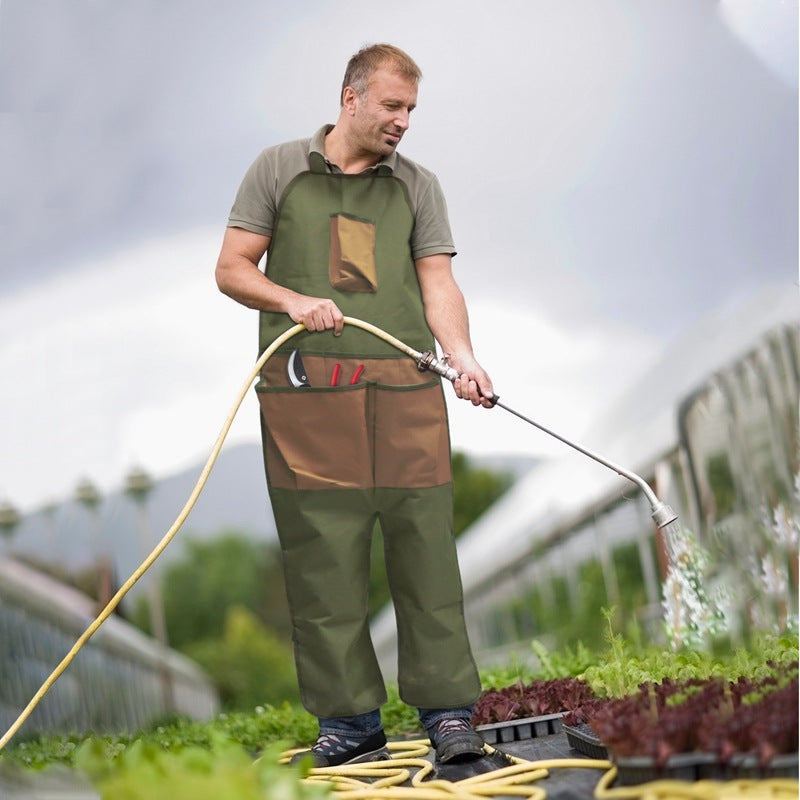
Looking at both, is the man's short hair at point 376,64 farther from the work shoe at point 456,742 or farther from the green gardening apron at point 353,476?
the work shoe at point 456,742

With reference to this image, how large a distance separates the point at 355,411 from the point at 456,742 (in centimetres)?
74

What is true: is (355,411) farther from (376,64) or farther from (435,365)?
(376,64)

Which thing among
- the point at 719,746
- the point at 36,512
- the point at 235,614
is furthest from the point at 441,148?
the point at 235,614

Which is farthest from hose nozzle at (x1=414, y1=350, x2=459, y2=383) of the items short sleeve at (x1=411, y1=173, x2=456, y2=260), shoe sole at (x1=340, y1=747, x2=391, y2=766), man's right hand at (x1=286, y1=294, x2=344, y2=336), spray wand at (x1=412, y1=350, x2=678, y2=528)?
shoe sole at (x1=340, y1=747, x2=391, y2=766)

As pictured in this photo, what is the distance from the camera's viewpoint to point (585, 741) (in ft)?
7.68

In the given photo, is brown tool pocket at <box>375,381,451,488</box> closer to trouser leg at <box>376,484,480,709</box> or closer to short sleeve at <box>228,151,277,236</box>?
trouser leg at <box>376,484,480,709</box>

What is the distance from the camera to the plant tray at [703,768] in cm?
178

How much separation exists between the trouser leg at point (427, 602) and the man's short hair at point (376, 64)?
0.94 metres

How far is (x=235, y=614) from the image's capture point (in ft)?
67.6

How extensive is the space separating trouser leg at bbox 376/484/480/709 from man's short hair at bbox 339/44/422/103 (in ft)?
3.08

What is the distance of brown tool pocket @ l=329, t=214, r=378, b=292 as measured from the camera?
265cm

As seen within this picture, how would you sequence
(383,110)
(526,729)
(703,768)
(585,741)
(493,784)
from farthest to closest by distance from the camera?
1. (526,729)
2. (383,110)
3. (585,741)
4. (493,784)
5. (703,768)

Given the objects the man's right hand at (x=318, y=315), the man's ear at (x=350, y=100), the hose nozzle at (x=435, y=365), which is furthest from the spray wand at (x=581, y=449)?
the man's ear at (x=350, y=100)

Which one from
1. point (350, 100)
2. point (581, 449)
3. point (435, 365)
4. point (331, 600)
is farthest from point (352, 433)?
point (350, 100)
